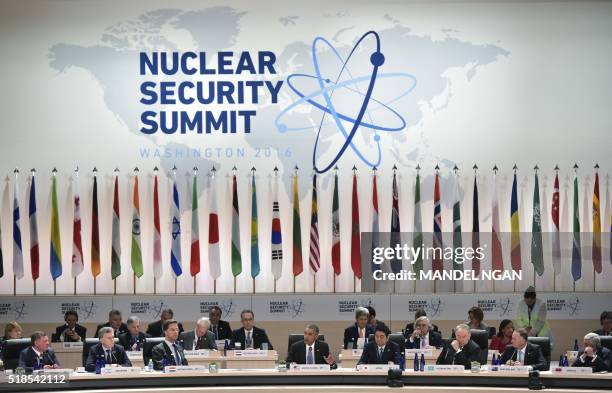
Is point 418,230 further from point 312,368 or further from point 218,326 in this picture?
point 312,368

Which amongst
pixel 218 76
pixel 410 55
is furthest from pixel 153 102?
pixel 410 55

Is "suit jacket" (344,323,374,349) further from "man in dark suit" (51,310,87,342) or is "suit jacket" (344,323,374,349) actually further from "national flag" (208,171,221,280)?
"man in dark suit" (51,310,87,342)

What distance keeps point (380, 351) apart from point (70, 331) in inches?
183

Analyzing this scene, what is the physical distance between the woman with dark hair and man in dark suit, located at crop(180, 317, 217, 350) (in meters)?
3.67

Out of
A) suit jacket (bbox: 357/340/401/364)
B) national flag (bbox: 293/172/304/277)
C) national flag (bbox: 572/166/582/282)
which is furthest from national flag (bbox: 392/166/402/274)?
suit jacket (bbox: 357/340/401/364)

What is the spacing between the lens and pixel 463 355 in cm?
1048

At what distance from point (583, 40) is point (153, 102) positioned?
6.78 metres

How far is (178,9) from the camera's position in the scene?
50.2 feet

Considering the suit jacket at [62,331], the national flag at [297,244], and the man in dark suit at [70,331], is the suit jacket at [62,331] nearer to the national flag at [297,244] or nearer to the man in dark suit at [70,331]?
the man in dark suit at [70,331]

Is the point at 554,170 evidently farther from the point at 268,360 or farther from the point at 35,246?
the point at 35,246

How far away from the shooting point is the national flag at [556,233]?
49.1 ft

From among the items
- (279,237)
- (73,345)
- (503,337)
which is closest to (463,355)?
(503,337)

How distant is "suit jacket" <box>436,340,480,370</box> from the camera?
10.5m

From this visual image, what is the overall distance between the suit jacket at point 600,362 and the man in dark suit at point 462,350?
1.06 metres
